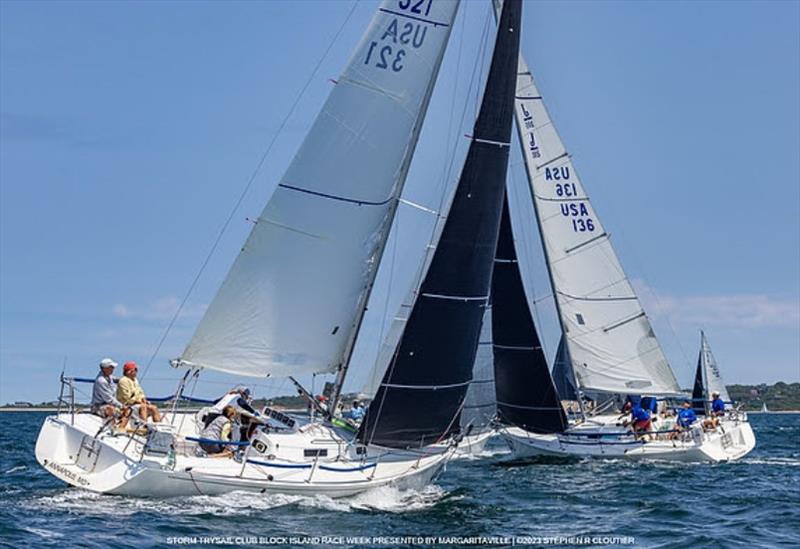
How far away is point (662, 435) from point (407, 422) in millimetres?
12389

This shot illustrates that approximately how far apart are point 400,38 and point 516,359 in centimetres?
1149

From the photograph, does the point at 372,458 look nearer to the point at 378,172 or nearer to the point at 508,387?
the point at 378,172

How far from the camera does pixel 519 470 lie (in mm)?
27969

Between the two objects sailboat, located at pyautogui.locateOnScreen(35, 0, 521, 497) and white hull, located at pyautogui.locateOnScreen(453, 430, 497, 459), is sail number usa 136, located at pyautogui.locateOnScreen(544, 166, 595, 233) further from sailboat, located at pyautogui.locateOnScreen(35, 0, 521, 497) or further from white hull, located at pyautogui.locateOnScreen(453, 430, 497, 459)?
sailboat, located at pyautogui.locateOnScreen(35, 0, 521, 497)

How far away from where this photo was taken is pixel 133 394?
19062 millimetres

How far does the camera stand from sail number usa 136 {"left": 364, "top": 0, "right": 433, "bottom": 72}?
21484mm

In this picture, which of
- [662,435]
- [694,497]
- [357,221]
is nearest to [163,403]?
[357,221]

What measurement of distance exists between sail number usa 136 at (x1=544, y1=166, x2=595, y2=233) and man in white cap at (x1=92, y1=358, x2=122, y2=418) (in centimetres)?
1809

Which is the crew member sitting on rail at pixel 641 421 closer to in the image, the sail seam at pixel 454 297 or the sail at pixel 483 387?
the sail at pixel 483 387

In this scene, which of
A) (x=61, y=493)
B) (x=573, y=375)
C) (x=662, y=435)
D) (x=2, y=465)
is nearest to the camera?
(x=61, y=493)

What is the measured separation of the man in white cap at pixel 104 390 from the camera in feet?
61.9

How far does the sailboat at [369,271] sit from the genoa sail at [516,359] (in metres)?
9.60

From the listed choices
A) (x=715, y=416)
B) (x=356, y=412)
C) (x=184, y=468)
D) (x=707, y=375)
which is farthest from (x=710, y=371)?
(x=184, y=468)

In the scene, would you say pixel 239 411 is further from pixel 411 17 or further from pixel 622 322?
pixel 622 322
